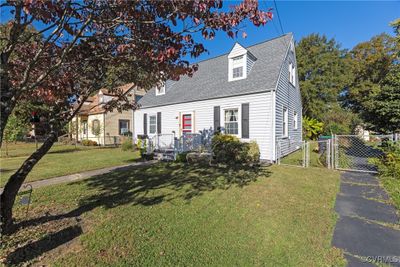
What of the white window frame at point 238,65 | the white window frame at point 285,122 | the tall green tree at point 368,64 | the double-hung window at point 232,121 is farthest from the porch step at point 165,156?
the tall green tree at point 368,64

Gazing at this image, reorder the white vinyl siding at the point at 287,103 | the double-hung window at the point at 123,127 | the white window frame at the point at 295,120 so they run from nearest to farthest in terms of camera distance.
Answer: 1. the white vinyl siding at the point at 287,103
2. the white window frame at the point at 295,120
3. the double-hung window at the point at 123,127

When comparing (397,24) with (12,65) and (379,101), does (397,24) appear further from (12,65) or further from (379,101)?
(12,65)

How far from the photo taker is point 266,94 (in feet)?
32.5

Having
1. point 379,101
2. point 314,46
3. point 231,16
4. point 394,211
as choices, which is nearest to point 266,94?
point 379,101

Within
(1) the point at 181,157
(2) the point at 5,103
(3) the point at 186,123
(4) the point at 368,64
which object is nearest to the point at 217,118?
(3) the point at 186,123

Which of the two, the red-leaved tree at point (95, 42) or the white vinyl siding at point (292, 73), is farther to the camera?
the white vinyl siding at point (292, 73)

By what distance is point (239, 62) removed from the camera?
1202 centimetres

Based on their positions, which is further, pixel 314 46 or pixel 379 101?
pixel 314 46

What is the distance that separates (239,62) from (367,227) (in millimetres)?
10265

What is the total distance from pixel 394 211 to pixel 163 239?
178 inches

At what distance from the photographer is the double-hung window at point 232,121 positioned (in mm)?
11039

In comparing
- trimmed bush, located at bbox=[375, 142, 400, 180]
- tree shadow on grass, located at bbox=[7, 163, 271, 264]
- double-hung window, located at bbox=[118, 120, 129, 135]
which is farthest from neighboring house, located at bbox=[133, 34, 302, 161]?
double-hung window, located at bbox=[118, 120, 129, 135]

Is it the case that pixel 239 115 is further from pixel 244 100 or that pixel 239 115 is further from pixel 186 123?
pixel 186 123

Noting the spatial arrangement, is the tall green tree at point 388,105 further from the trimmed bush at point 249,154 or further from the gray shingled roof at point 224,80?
the trimmed bush at point 249,154
